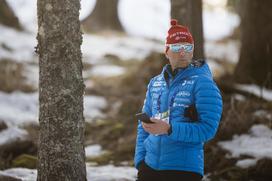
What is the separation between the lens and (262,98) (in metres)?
10.3

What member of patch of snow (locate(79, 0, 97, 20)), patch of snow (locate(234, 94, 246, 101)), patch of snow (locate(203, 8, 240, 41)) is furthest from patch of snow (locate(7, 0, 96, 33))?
patch of snow (locate(234, 94, 246, 101))

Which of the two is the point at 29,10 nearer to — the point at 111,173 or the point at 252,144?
the point at 252,144

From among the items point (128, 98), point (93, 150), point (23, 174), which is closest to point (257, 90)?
point (128, 98)

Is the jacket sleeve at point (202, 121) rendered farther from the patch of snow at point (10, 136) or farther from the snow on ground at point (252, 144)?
the patch of snow at point (10, 136)

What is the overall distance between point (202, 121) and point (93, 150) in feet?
17.6

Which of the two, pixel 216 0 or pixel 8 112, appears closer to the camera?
pixel 8 112

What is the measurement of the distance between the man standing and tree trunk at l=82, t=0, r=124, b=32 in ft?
65.8

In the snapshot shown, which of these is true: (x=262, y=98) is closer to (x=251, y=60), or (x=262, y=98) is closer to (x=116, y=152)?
(x=251, y=60)

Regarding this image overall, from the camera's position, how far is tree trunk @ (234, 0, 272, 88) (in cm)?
1121

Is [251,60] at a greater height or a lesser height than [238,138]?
greater

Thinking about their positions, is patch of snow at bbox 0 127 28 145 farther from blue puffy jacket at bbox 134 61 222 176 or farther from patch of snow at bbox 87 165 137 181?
blue puffy jacket at bbox 134 61 222 176

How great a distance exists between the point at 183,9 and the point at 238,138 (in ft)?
7.07

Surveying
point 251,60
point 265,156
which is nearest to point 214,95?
point 265,156

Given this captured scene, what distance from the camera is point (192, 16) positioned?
35.9ft
